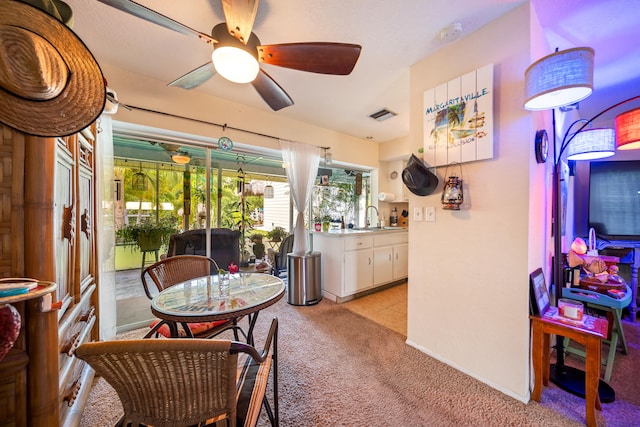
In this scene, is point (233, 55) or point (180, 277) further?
point (180, 277)

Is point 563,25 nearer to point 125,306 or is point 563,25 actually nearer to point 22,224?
point 22,224

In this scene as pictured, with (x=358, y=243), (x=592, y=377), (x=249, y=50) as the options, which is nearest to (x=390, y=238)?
(x=358, y=243)

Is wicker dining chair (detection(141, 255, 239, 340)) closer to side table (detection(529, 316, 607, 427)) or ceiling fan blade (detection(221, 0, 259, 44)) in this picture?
ceiling fan blade (detection(221, 0, 259, 44))

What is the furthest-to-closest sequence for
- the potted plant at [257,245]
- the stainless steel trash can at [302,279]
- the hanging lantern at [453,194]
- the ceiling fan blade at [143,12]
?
the potted plant at [257,245]
the stainless steel trash can at [302,279]
the hanging lantern at [453,194]
the ceiling fan blade at [143,12]

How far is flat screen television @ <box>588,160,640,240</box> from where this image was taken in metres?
2.87

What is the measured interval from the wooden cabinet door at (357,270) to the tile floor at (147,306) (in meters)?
0.19

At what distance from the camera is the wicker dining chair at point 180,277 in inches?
66.6

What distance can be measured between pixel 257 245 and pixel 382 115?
2.74 metres

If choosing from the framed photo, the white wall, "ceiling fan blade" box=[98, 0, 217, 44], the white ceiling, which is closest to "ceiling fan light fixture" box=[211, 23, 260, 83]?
"ceiling fan blade" box=[98, 0, 217, 44]

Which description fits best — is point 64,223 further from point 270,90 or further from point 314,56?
point 314,56

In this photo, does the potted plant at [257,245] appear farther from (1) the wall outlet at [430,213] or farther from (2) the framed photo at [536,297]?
(2) the framed photo at [536,297]

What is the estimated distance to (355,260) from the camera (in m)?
3.36

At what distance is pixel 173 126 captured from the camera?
254 cm

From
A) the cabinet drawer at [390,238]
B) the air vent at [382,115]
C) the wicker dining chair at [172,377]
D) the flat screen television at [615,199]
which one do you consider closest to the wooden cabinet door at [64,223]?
the wicker dining chair at [172,377]
